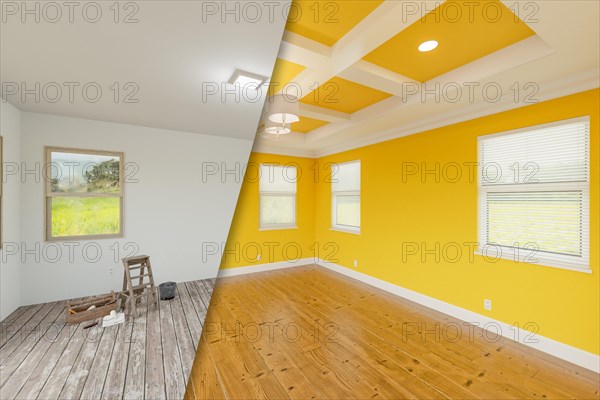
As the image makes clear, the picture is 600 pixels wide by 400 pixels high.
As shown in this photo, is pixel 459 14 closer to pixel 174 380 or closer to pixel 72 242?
pixel 174 380

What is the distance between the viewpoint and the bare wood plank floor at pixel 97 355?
1841mm

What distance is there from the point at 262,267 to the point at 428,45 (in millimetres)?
4201

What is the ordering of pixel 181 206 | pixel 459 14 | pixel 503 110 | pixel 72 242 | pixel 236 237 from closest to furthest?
pixel 459 14
pixel 503 110
pixel 72 242
pixel 181 206
pixel 236 237

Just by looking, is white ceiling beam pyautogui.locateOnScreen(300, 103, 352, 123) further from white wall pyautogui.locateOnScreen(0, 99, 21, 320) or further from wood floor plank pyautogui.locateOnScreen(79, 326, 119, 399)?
white wall pyautogui.locateOnScreen(0, 99, 21, 320)

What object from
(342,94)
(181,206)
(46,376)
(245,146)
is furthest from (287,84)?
(46,376)

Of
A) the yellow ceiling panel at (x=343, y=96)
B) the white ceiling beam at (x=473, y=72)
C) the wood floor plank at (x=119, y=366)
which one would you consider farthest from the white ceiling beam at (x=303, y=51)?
the wood floor plank at (x=119, y=366)

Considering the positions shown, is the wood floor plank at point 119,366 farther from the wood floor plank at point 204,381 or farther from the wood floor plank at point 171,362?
the wood floor plank at point 204,381

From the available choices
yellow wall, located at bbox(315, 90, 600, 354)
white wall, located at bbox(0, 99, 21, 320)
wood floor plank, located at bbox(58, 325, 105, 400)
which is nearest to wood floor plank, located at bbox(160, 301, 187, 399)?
wood floor plank, located at bbox(58, 325, 105, 400)

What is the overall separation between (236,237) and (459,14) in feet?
13.9

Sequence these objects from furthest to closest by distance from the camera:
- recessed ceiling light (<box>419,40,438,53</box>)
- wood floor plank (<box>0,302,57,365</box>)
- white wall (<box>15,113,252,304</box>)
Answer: white wall (<box>15,113,252,304</box>)
wood floor plank (<box>0,302,57,365</box>)
recessed ceiling light (<box>419,40,438,53</box>)

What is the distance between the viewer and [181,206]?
4.21 meters

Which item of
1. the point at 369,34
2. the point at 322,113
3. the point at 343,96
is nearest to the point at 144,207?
the point at 322,113

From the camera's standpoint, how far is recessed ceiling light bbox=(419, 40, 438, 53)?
2.03m

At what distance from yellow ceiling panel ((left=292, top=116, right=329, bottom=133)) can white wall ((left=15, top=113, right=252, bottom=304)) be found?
964mm
